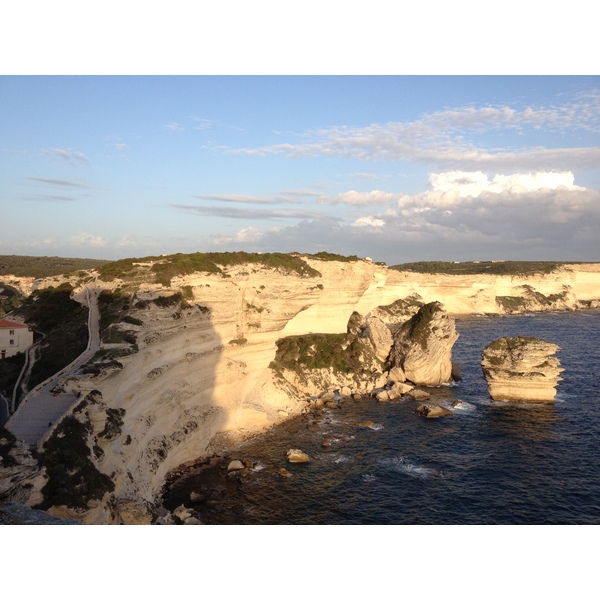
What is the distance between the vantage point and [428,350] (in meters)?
55.3

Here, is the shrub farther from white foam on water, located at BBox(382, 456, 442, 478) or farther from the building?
the building

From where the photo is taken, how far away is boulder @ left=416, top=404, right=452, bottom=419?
43506mm

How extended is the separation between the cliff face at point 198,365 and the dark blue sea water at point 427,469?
2872mm

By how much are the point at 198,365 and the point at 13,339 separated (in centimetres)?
1686

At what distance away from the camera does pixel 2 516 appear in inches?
523

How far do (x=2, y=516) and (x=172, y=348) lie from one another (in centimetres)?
2129

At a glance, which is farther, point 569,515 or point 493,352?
point 493,352

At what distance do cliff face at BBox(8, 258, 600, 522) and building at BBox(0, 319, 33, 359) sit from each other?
796 centimetres

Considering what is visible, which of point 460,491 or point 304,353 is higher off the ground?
point 304,353

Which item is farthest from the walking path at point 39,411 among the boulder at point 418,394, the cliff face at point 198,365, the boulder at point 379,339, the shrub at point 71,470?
the boulder at point 379,339

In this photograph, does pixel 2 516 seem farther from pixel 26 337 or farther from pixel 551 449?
pixel 551 449

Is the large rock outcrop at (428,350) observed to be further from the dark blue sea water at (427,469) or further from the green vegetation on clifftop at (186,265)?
the green vegetation on clifftop at (186,265)

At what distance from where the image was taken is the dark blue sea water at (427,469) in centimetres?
2639

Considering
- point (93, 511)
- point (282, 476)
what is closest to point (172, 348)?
point (282, 476)
